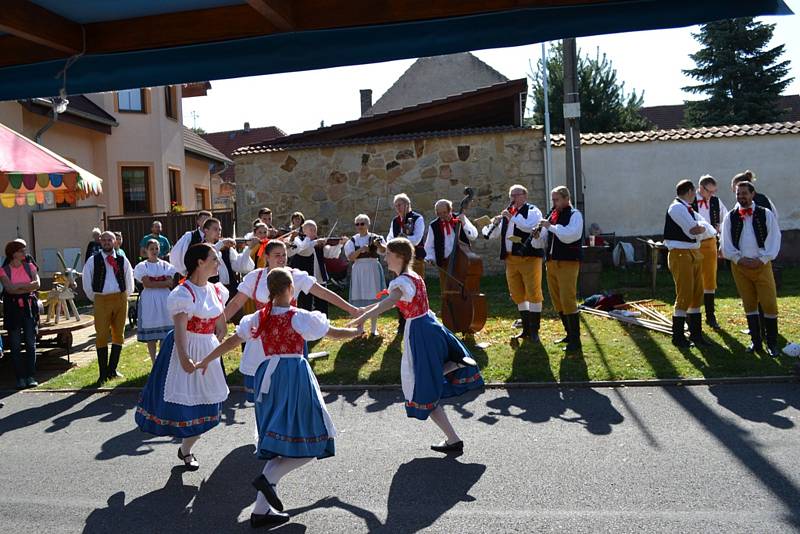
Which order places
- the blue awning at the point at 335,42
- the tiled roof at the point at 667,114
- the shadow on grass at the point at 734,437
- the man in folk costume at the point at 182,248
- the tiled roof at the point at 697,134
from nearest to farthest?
the blue awning at the point at 335,42
the shadow on grass at the point at 734,437
the man in folk costume at the point at 182,248
the tiled roof at the point at 697,134
the tiled roof at the point at 667,114

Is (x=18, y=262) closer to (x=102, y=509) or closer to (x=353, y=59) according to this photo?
(x=102, y=509)

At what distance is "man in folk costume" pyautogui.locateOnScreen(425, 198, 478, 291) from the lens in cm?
947

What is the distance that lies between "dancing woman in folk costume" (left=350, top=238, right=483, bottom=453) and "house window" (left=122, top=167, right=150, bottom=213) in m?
17.8

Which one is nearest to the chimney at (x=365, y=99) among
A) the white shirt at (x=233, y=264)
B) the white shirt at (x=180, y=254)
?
the white shirt at (x=233, y=264)

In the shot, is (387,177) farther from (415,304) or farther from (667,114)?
(667,114)

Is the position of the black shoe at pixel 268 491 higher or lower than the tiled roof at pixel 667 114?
lower

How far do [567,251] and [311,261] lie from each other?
13.1ft

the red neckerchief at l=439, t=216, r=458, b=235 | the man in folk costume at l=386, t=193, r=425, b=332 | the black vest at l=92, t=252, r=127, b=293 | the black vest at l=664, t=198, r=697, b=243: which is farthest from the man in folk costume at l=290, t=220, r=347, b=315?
the black vest at l=664, t=198, r=697, b=243

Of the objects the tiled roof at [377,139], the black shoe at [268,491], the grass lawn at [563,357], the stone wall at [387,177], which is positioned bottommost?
the black shoe at [268,491]

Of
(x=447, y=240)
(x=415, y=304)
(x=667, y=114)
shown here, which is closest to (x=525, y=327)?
(x=447, y=240)

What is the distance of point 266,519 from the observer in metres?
4.35

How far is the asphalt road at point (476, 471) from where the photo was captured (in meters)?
Answer: 4.36

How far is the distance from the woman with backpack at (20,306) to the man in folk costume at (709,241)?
8.45 meters

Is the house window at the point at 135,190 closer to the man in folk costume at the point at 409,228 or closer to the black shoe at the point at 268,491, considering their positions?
the man in folk costume at the point at 409,228
